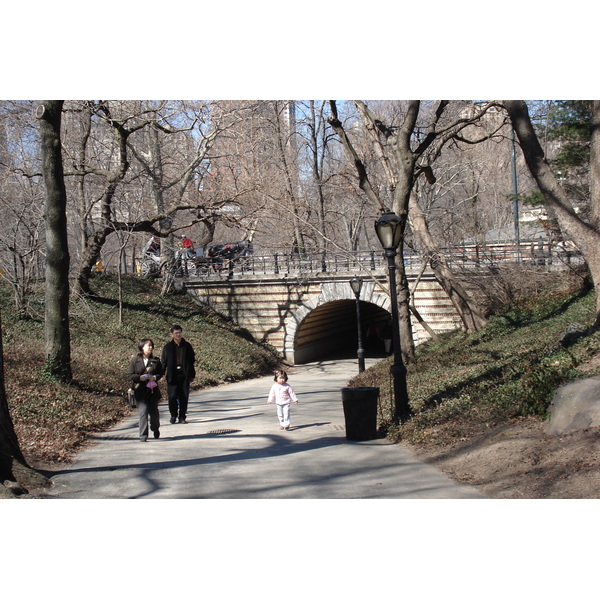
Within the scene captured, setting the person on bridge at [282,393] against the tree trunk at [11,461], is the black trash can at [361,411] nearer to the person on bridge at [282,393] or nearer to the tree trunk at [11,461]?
the person on bridge at [282,393]

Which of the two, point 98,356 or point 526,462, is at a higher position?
point 98,356

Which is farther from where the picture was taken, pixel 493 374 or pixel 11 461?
pixel 493 374

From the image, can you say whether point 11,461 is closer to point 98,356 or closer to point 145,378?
point 145,378

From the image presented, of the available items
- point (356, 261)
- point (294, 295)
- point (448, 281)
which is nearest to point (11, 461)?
point (448, 281)

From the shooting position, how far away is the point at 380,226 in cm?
1093

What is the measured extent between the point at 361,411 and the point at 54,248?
797 centimetres

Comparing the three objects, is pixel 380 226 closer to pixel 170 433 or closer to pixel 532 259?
pixel 170 433

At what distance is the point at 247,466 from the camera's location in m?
8.55

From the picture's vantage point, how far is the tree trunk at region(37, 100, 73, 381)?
1449 cm

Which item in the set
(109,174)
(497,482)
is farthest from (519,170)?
(497,482)

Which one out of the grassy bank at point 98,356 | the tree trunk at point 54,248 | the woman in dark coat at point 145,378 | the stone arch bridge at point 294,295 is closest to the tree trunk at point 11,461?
the grassy bank at point 98,356

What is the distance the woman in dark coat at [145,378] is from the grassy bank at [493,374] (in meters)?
3.74

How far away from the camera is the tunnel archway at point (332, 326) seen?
1203 inches

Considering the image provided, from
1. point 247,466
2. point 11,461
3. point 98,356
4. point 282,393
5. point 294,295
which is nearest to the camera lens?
point 11,461
